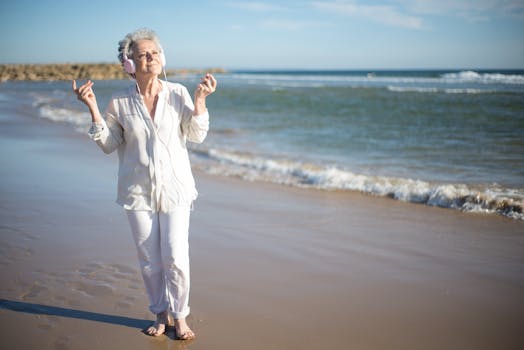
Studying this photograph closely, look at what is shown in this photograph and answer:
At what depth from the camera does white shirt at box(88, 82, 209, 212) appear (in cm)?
267

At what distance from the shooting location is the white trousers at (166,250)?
2.74 m

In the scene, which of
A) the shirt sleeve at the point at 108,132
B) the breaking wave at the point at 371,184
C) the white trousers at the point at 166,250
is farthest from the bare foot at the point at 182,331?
the breaking wave at the point at 371,184

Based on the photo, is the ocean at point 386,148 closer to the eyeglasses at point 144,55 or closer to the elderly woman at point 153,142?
the elderly woman at point 153,142

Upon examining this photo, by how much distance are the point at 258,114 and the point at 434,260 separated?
54.3ft

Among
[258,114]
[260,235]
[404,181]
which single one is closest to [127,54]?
[260,235]

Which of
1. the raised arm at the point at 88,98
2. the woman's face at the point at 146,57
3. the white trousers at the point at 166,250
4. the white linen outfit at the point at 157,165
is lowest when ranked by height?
the white trousers at the point at 166,250

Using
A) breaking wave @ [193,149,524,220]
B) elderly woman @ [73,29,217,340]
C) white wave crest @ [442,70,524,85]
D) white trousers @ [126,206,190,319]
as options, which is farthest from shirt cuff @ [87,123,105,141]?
white wave crest @ [442,70,524,85]

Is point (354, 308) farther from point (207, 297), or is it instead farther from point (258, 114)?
point (258, 114)

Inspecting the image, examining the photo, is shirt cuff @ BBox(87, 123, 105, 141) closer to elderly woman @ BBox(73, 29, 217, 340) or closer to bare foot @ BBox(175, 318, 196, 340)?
elderly woman @ BBox(73, 29, 217, 340)

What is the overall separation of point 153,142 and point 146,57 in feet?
1.74

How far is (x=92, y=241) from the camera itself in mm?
4660

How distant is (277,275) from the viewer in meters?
3.97

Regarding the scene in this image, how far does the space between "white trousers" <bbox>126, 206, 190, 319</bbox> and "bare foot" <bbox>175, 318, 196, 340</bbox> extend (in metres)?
0.04

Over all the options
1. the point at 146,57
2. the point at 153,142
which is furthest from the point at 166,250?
the point at 146,57
